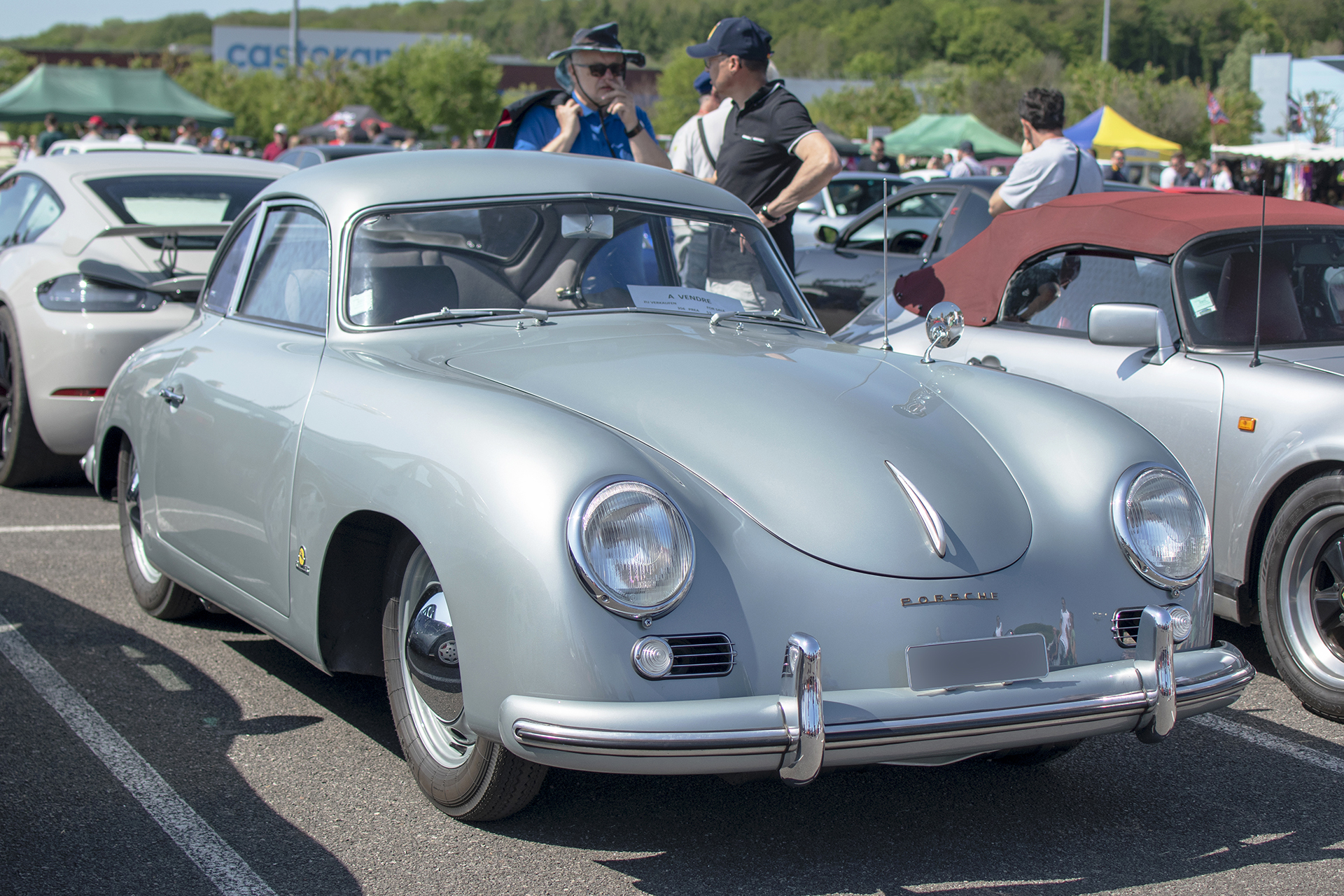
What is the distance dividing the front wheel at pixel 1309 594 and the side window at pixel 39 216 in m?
5.91

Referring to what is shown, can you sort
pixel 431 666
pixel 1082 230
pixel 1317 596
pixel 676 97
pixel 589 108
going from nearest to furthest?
1. pixel 431 666
2. pixel 1317 596
3. pixel 1082 230
4. pixel 589 108
5. pixel 676 97

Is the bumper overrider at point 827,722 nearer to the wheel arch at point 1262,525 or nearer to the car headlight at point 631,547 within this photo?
the car headlight at point 631,547

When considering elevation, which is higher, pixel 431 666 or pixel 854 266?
pixel 854 266

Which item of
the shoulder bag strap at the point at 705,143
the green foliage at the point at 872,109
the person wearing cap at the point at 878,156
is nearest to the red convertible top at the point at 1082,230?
the shoulder bag strap at the point at 705,143

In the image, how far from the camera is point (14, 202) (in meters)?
7.39

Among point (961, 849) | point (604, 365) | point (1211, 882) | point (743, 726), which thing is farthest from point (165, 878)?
point (1211, 882)

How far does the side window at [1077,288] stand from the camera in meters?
4.90

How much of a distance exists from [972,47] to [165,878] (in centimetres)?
12479

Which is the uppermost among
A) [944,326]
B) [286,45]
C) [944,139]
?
[286,45]

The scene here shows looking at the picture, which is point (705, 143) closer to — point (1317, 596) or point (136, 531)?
point (136, 531)

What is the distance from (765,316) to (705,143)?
3.09 metres

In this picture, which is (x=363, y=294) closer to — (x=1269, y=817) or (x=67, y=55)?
(x=1269, y=817)

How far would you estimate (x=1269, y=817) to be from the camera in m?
3.12

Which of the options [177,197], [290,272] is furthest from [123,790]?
[177,197]
